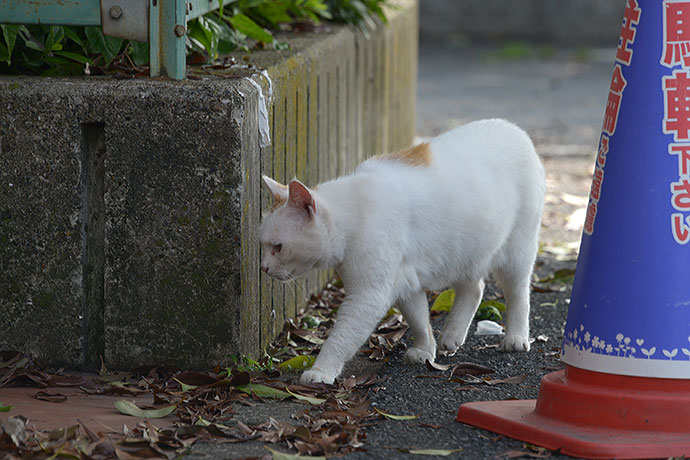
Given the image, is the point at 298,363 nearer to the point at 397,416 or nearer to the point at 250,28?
the point at 397,416

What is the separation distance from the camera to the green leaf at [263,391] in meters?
3.49

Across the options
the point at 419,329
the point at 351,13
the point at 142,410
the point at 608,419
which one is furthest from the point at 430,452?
the point at 351,13

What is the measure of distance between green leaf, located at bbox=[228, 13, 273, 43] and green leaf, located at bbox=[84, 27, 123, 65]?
3.07ft

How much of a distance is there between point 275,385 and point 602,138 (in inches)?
55.5

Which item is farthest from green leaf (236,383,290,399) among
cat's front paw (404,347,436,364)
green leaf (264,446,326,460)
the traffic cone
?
the traffic cone

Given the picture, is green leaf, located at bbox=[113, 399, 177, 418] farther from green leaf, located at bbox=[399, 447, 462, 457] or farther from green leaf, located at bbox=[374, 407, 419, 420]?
green leaf, located at bbox=[399, 447, 462, 457]

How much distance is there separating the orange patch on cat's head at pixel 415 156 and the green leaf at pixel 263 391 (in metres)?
1.08

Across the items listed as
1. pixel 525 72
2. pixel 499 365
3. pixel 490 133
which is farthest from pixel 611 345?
pixel 525 72

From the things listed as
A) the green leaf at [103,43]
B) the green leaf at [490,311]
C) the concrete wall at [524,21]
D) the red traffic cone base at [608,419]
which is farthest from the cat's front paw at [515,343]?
the concrete wall at [524,21]

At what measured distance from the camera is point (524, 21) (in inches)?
689

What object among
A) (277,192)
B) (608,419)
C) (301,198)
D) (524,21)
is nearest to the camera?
(608,419)

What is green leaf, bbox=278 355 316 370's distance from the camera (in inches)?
154

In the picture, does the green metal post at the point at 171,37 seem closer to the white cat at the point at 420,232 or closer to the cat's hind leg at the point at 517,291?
the white cat at the point at 420,232

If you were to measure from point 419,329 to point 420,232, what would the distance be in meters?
0.42
